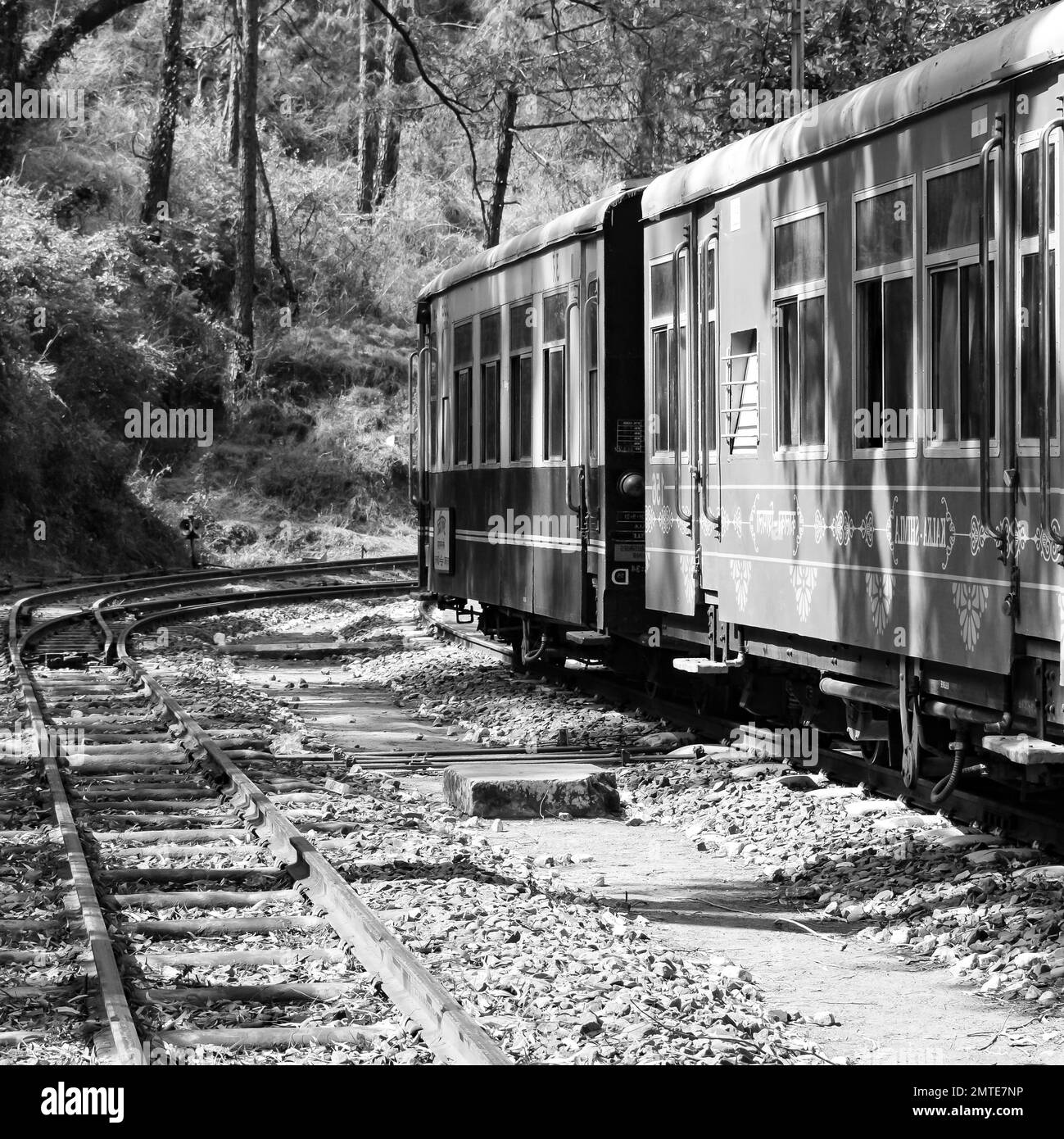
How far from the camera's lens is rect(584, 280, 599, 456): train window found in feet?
41.1

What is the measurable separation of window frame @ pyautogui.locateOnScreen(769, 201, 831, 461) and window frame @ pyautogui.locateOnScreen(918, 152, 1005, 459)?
1083mm

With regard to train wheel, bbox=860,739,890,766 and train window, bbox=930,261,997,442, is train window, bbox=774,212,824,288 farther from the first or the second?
train wheel, bbox=860,739,890,766

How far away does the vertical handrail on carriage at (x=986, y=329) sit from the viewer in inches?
288

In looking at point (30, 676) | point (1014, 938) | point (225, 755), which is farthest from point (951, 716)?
point (30, 676)

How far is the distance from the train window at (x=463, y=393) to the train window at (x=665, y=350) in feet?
15.0

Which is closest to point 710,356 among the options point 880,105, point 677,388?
point 677,388

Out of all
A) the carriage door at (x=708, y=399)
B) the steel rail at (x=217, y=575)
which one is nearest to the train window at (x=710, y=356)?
the carriage door at (x=708, y=399)

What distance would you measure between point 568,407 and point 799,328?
3.86m

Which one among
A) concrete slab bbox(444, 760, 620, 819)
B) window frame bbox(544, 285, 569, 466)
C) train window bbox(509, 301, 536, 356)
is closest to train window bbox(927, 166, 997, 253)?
concrete slab bbox(444, 760, 620, 819)

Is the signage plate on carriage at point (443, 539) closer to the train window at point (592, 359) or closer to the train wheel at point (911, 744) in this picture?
the train window at point (592, 359)

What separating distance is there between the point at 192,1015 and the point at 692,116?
21.0m

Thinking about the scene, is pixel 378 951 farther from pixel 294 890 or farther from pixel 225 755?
pixel 225 755

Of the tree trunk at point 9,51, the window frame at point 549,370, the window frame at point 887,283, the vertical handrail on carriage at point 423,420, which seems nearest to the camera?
the window frame at point 887,283

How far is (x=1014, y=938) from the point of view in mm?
6832
